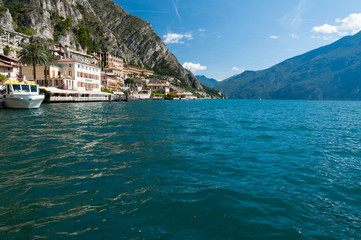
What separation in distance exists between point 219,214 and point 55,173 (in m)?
7.00

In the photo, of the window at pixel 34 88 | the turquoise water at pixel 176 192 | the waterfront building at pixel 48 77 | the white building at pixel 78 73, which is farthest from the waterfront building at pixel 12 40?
the turquoise water at pixel 176 192

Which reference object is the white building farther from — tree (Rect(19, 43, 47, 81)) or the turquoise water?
the turquoise water

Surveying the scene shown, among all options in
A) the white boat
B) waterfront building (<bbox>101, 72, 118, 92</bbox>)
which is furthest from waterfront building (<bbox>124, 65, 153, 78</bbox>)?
the white boat

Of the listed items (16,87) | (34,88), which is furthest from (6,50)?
(16,87)

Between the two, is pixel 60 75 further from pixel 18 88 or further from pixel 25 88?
pixel 18 88

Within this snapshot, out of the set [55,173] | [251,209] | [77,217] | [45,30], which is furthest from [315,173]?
[45,30]

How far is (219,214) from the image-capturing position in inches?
245

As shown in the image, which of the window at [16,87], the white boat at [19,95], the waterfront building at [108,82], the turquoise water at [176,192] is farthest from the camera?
the waterfront building at [108,82]

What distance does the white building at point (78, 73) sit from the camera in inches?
2997

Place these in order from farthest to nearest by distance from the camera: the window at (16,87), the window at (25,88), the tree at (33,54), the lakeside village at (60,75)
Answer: the lakeside village at (60,75)
the tree at (33,54)
the window at (25,88)
the window at (16,87)

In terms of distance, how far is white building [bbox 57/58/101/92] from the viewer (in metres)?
76.1

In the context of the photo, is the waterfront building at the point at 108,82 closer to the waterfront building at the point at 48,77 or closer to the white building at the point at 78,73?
the white building at the point at 78,73

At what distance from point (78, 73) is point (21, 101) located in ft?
138

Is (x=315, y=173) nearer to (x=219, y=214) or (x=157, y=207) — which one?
(x=219, y=214)
